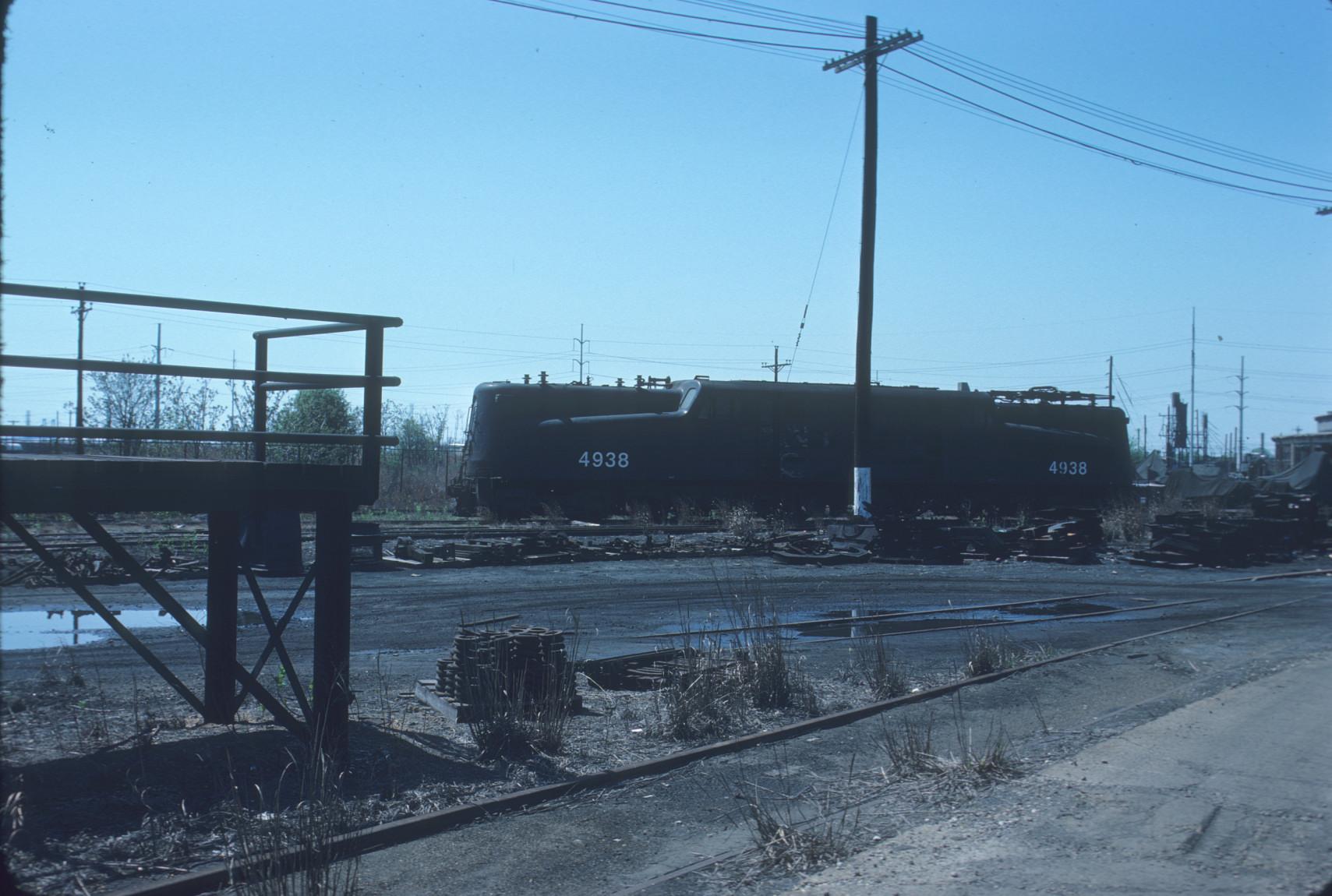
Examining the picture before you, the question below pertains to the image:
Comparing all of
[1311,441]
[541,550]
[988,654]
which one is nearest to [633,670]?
[988,654]

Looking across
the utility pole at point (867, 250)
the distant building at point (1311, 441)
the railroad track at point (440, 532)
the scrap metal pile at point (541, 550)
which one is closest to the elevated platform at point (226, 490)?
the railroad track at point (440, 532)

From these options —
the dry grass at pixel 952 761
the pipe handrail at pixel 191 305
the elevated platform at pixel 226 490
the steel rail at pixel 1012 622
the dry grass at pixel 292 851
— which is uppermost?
the pipe handrail at pixel 191 305

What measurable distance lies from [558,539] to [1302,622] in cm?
1149

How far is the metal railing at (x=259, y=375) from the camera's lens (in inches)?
196

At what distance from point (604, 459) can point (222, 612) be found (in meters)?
18.6

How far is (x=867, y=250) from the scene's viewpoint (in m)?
21.5

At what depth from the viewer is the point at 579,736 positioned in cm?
687

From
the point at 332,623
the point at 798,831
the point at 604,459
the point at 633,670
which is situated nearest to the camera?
the point at 798,831

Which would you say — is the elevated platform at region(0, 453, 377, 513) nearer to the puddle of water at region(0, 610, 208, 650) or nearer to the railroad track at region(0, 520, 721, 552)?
the puddle of water at region(0, 610, 208, 650)

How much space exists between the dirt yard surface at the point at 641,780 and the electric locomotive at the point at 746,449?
46.8 feet

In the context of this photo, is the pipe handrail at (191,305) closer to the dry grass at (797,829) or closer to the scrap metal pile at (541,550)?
the dry grass at (797,829)

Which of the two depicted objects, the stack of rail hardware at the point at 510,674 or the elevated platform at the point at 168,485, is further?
the stack of rail hardware at the point at 510,674

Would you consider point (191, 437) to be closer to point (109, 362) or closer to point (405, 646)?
point (109, 362)

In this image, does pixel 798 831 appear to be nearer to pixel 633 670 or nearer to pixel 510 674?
pixel 510 674
